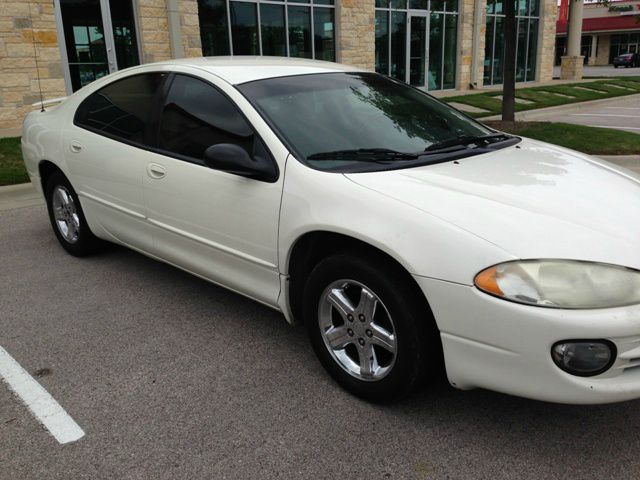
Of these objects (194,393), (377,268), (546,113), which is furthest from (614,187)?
(546,113)

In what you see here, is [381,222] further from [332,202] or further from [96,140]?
[96,140]

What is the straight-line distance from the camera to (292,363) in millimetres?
3244

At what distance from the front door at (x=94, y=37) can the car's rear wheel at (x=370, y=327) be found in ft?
35.0

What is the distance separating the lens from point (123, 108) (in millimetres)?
4199

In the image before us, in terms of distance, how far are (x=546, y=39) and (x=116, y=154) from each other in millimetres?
24341

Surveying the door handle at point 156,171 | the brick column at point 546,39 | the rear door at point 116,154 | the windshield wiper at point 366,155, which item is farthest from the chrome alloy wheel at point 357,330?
the brick column at point 546,39

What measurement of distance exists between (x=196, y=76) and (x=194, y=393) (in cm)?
188

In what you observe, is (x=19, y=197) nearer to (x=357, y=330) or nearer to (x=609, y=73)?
(x=357, y=330)

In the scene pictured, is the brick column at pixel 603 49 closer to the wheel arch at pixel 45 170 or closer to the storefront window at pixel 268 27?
the storefront window at pixel 268 27

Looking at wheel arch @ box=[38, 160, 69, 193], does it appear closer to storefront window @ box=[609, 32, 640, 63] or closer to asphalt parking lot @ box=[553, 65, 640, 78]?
asphalt parking lot @ box=[553, 65, 640, 78]

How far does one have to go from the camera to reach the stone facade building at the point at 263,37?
11.1 meters

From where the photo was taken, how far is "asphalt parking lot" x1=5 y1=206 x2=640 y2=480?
7.93 ft

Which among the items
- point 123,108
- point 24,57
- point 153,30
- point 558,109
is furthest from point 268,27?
point 123,108

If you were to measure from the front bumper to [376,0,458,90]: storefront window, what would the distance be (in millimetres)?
16850
